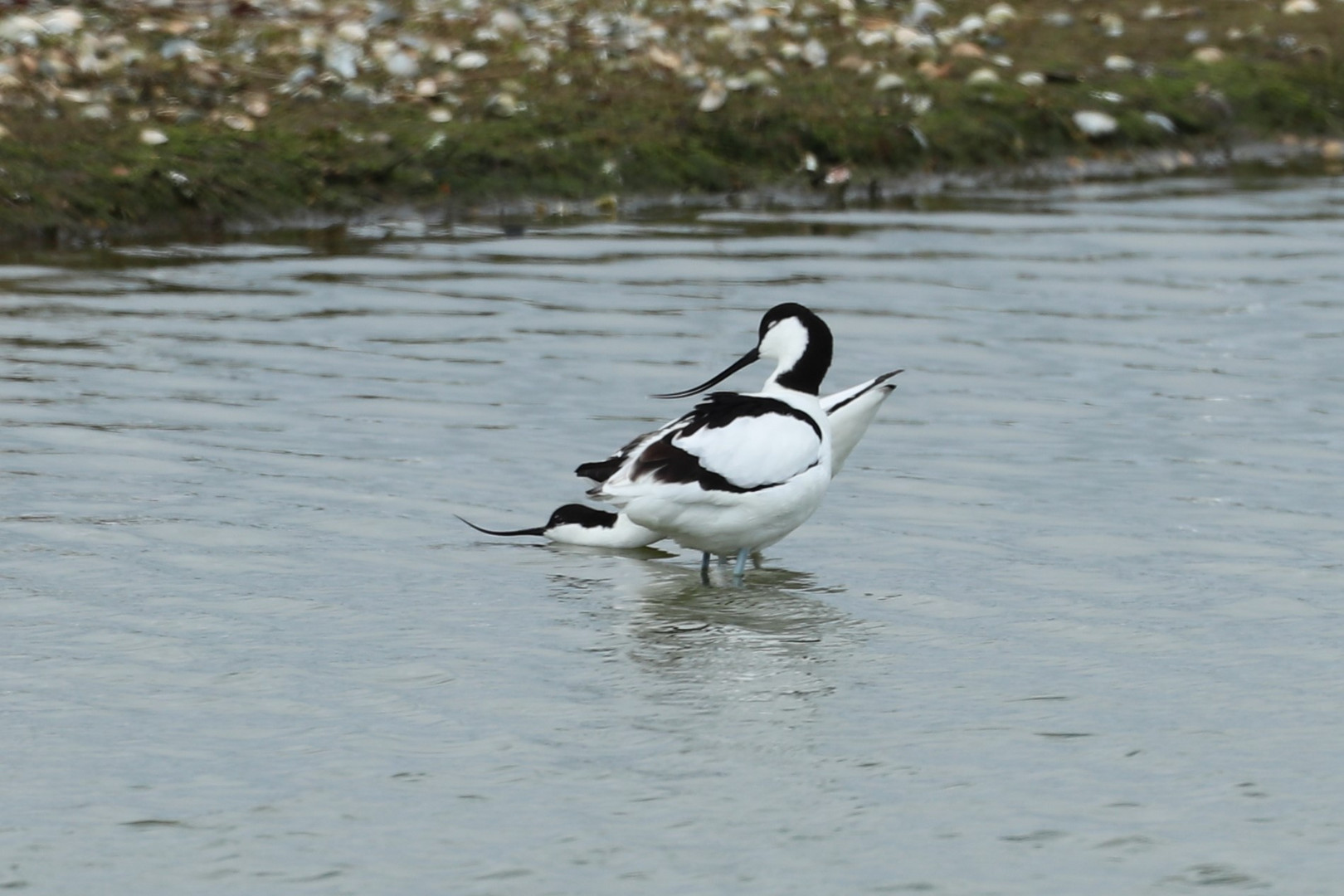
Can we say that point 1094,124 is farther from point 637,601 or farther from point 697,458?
point 637,601

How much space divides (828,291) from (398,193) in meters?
3.79

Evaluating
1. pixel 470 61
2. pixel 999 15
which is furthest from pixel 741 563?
pixel 999 15

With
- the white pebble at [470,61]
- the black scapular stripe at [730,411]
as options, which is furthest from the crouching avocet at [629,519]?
the white pebble at [470,61]

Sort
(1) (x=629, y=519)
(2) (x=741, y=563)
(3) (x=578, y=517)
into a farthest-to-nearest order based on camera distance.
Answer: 1. (3) (x=578, y=517)
2. (1) (x=629, y=519)
3. (2) (x=741, y=563)

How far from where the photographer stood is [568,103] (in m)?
16.5

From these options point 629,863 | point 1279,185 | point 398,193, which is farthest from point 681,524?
point 1279,185

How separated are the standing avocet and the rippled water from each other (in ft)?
0.84

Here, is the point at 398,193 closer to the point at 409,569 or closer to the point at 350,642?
the point at 409,569

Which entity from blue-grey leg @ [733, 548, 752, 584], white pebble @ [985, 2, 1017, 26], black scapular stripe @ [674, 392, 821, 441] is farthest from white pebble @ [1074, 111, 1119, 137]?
blue-grey leg @ [733, 548, 752, 584]

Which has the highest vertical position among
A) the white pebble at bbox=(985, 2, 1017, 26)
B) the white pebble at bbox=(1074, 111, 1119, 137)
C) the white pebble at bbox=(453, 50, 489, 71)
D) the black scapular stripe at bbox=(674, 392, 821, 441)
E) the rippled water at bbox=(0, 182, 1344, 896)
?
the white pebble at bbox=(985, 2, 1017, 26)

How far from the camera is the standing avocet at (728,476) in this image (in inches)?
293

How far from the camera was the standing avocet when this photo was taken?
7438mm

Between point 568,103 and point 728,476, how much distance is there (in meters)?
9.51

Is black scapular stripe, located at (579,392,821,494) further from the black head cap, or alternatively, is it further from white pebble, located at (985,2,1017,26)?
white pebble, located at (985,2,1017,26)
